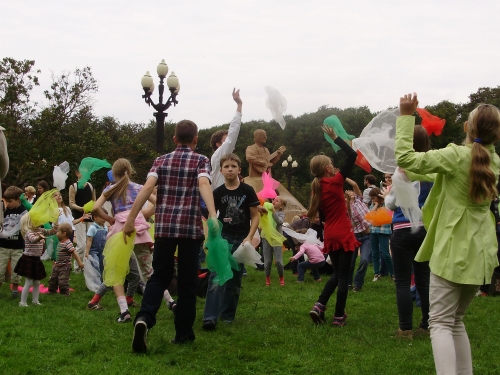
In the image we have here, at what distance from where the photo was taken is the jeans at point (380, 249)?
33.5 ft

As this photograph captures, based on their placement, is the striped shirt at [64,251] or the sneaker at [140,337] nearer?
the sneaker at [140,337]

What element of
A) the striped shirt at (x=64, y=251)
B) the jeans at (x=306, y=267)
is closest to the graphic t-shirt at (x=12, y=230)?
the striped shirt at (x=64, y=251)

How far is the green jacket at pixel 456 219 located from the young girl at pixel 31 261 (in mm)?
5788

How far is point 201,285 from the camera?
7762 mm

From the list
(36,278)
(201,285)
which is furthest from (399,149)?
(36,278)

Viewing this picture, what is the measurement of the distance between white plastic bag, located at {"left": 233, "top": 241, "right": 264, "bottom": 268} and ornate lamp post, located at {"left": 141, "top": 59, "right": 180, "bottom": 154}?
11048mm

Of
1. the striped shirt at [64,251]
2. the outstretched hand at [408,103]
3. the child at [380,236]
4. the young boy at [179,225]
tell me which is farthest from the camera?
the child at [380,236]

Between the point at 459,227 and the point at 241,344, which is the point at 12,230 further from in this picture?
the point at 459,227

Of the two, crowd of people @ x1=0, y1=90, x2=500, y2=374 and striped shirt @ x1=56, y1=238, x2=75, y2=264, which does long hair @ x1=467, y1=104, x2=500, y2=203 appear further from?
striped shirt @ x1=56, y1=238, x2=75, y2=264

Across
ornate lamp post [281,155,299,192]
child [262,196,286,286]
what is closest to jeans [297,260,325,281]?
child [262,196,286,286]

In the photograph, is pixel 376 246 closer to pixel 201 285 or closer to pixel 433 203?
pixel 201 285

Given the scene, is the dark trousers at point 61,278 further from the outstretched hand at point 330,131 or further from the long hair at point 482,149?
the long hair at point 482,149

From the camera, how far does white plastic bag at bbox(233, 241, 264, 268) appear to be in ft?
19.0

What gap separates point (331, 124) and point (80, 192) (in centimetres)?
749
